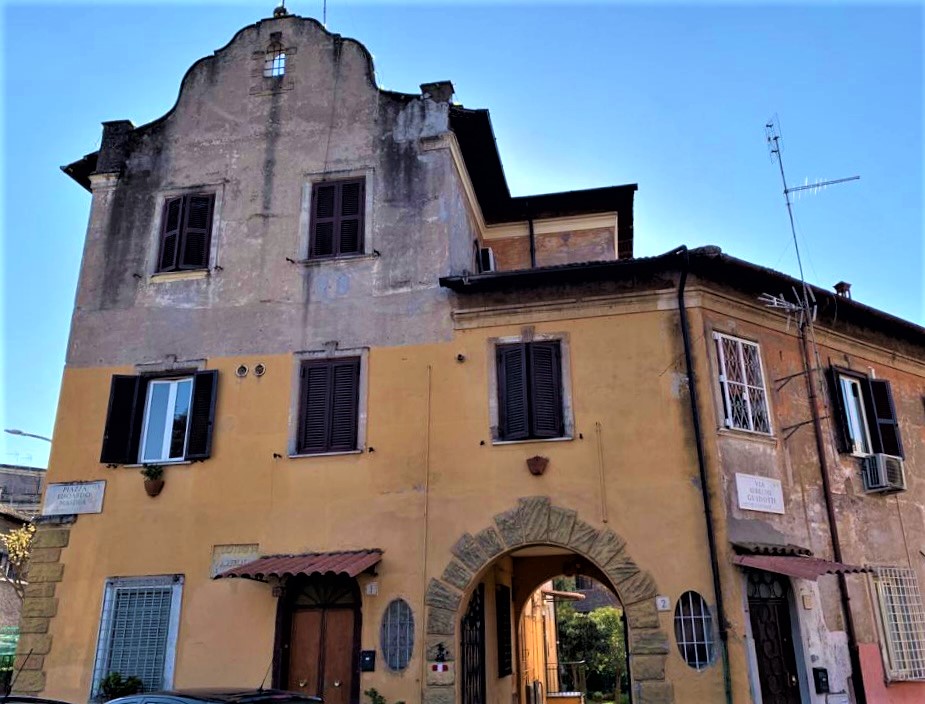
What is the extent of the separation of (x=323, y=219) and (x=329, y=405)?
3517 mm

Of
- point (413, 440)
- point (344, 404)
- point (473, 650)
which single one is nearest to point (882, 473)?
Answer: point (473, 650)

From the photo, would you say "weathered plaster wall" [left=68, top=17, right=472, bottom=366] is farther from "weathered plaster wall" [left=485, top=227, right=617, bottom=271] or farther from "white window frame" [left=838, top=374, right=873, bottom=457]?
"white window frame" [left=838, top=374, right=873, bottom=457]

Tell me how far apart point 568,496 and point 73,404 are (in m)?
8.75

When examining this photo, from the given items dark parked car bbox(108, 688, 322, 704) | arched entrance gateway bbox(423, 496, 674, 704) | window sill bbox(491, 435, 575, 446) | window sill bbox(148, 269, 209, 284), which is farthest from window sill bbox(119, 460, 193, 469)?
dark parked car bbox(108, 688, 322, 704)

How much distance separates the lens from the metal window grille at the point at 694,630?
10.9 meters

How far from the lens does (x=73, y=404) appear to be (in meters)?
14.1

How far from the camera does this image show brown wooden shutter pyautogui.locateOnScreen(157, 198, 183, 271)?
1475 centimetres

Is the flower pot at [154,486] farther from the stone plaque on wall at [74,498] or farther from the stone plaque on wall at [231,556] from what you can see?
the stone plaque on wall at [231,556]

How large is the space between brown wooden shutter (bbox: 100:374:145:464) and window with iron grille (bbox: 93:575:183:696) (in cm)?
203

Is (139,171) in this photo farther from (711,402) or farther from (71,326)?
(711,402)

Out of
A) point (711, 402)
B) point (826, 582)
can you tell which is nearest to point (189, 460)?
point (711, 402)

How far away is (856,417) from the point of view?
1413cm

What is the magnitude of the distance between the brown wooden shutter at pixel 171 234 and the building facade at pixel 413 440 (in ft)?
0.23

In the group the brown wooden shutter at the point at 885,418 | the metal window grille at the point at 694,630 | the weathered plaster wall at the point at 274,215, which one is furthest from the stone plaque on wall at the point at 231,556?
the brown wooden shutter at the point at 885,418
